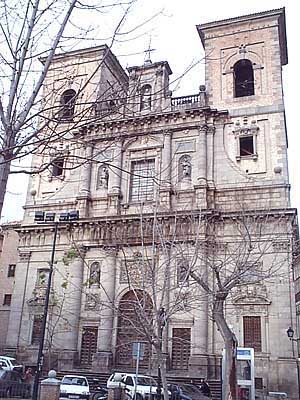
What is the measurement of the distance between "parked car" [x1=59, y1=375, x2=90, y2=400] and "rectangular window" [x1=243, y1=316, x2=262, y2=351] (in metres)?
7.72

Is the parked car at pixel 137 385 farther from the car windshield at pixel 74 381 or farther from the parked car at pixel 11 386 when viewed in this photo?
the parked car at pixel 11 386

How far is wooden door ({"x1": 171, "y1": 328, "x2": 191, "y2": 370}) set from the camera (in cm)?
2306

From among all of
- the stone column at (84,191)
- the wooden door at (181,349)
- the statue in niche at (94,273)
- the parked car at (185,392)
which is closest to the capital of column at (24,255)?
the stone column at (84,191)

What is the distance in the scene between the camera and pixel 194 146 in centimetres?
2725

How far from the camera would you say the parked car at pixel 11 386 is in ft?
60.0

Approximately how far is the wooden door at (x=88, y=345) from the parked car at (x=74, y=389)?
5.66 meters

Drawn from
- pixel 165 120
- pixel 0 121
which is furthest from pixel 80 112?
pixel 165 120

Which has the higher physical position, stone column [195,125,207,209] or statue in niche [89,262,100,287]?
stone column [195,125,207,209]

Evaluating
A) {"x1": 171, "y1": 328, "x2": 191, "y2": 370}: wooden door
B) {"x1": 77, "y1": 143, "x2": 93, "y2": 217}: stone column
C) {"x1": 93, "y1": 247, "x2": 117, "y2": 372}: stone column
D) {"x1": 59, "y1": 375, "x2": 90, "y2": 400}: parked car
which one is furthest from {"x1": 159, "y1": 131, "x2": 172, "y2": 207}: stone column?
{"x1": 59, "y1": 375, "x2": 90, "y2": 400}: parked car

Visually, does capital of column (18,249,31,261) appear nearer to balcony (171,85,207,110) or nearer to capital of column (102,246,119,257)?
capital of column (102,246,119,257)

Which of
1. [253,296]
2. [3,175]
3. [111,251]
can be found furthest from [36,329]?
[3,175]

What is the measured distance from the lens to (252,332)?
22.6m

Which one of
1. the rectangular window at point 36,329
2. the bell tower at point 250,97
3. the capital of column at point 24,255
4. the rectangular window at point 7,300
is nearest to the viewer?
the bell tower at point 250,97

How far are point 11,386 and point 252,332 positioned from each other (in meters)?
10.7
